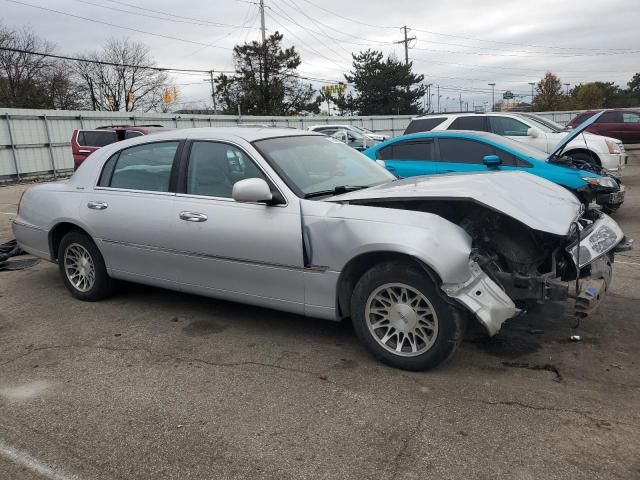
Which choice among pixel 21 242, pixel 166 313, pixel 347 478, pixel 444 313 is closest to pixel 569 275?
pixel 444 313

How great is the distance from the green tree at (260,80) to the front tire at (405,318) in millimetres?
45475

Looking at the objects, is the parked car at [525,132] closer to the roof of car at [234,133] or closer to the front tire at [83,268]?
the roof of car at [234,133]

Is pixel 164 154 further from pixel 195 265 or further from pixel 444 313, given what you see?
pixel 444 313

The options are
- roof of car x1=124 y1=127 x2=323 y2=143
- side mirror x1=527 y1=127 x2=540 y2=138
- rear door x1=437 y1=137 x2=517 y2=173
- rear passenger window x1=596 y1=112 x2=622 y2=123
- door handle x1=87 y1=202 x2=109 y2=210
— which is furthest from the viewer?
rear passenger window x1=596 y1=112 x2=622 y2=123

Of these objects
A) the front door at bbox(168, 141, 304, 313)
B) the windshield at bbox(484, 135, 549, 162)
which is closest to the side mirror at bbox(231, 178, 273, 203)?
the front door at bbox(168, 141, 304, 313)

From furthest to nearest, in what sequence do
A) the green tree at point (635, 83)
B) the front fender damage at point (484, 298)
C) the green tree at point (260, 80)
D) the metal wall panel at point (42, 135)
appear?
the green tree at point (635, 83), the green tree at point (260, 80), the metal wall panel at point (42, 135), the front fender damage at point (484, 298)

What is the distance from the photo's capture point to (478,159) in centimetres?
770

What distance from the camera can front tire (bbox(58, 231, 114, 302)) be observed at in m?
5.13

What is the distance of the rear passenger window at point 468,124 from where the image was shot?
1119 centimetres

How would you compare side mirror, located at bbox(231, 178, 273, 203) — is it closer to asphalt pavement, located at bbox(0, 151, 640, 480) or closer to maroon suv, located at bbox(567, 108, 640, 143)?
asphalt pavement, located at bbox(0, 151, 640, 480)

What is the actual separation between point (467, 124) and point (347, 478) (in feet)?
32.2

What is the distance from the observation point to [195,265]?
4387 mm

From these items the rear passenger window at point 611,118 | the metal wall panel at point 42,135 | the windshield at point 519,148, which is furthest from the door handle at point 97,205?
the rear passenger window at point 611,118

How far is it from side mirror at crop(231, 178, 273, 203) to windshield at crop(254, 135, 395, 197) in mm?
240
